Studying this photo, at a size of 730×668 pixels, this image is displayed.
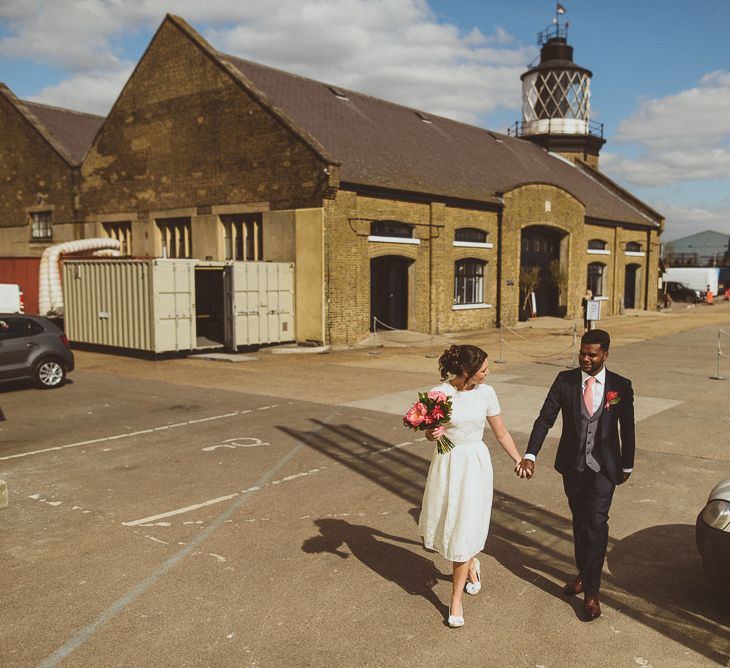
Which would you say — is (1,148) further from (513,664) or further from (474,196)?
(513,664)

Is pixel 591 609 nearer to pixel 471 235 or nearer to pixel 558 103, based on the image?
pixel 471 235

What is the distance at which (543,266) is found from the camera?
1282 inches

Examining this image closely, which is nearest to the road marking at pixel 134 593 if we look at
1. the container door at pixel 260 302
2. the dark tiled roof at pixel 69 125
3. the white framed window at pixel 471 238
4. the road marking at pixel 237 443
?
the road marking at pixel 237 443

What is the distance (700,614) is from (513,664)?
153cm

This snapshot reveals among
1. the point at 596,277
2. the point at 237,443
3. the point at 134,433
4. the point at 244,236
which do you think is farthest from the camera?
the point at 596,277

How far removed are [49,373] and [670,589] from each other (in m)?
12.3

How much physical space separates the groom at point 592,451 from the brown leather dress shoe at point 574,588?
125 mm

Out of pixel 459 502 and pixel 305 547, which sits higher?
pixel 459 502

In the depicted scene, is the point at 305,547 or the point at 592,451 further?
the point at 305,547

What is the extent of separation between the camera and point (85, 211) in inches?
1137

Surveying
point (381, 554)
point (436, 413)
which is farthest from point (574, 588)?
point (436, 413)

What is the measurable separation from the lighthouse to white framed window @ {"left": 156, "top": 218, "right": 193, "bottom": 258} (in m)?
25.7

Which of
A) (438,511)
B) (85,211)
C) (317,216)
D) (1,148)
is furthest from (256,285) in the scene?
(1,148)

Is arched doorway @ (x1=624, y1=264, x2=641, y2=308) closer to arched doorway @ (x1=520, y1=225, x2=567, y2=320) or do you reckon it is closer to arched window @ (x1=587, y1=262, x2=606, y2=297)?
arched window @ (x1=587, y1=262, x2=606, y2=297)
